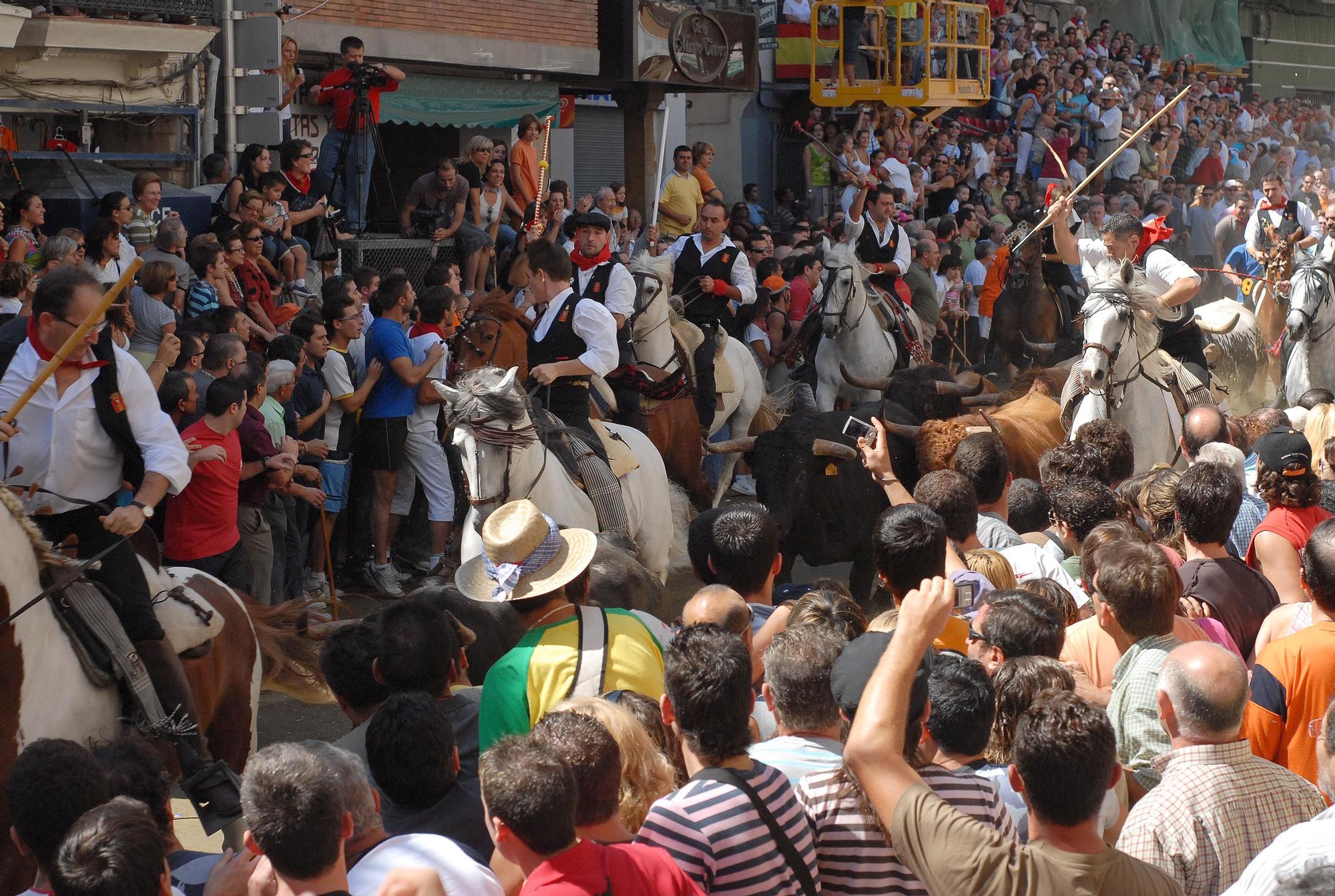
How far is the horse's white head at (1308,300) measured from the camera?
11.2 metres

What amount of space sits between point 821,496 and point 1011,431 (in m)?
1.33

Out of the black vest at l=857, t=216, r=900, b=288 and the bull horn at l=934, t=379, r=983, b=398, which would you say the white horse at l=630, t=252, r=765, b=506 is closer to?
the bull horn at l=934, t=379, r=983, b=398

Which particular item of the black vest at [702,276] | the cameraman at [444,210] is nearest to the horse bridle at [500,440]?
the black vest at [702,276]

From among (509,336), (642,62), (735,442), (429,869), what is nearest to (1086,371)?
(735,442)

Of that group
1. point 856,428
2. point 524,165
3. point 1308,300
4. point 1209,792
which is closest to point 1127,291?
point 856,428

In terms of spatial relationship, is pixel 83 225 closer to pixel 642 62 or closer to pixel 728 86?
pixel 642 62

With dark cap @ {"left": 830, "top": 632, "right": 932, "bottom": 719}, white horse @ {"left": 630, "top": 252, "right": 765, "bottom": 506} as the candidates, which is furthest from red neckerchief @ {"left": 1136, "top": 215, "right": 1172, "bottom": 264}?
dark cap @ {"left": 830, "top": 632, "right": 932, "bottom": 719}

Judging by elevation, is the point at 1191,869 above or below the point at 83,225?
below

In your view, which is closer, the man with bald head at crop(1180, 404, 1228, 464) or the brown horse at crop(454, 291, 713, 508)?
the man with bald head at crop(1180, 404, 1228, 464)

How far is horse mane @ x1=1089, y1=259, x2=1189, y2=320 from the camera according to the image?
8477 mm

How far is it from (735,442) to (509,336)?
5.48 feet

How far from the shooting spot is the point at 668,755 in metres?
3.67

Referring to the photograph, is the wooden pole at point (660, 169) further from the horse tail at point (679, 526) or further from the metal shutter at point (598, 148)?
the horse tail at point (679, 526)

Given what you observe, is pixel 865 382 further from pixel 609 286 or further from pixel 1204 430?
pixel 1204 430
